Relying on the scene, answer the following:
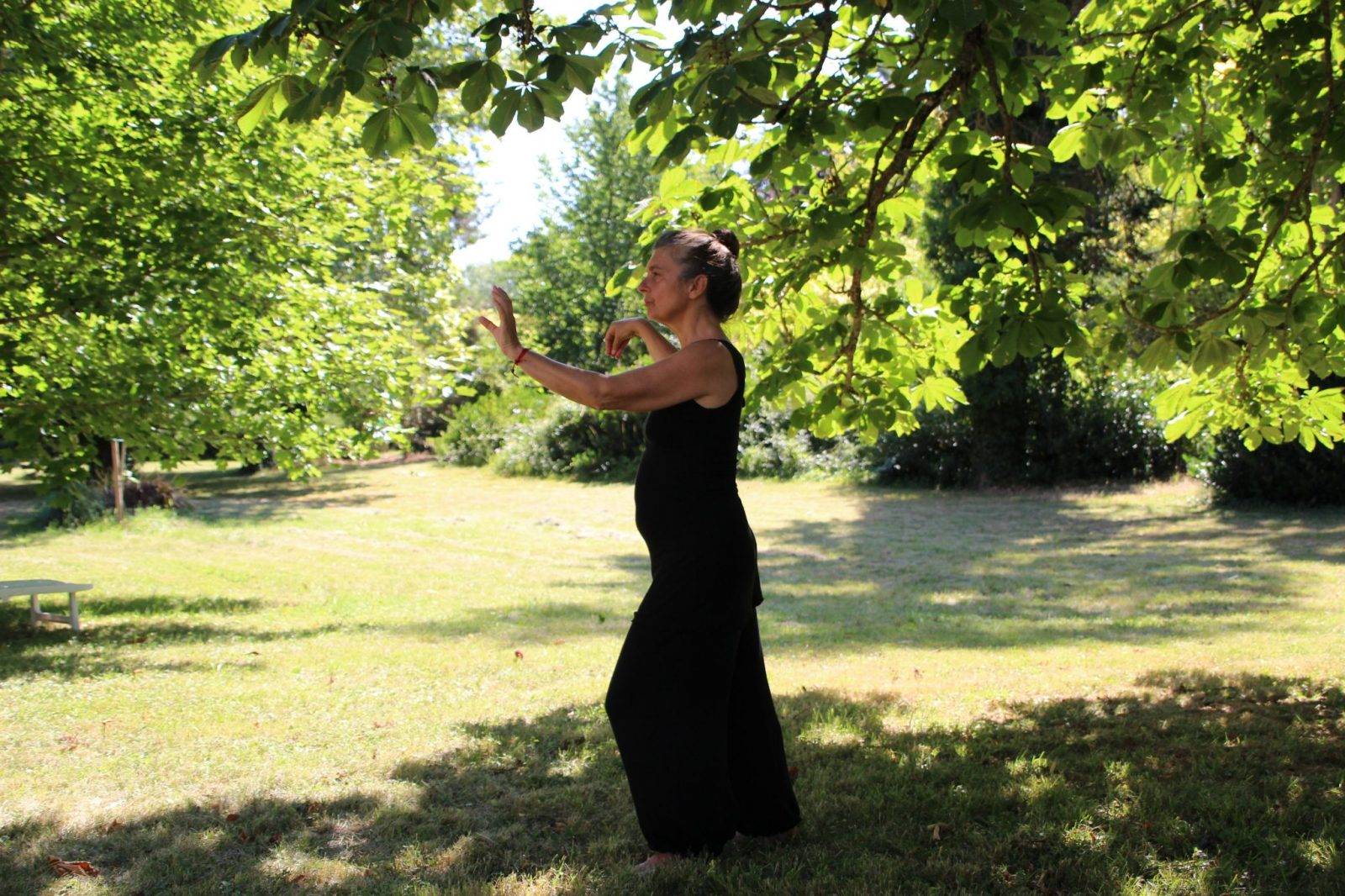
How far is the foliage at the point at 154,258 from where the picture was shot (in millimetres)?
8602

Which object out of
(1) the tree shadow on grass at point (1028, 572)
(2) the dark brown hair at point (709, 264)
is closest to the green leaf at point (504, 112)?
(2) the dark brown hair at point (709, 264)

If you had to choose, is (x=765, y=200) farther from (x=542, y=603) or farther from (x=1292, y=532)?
(x=1292, y=532)

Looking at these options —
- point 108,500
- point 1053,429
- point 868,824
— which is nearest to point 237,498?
point 108,500

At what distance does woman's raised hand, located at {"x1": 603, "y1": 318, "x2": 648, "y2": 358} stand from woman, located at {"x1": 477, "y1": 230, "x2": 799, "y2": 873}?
27 cm

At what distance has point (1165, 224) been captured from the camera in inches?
878

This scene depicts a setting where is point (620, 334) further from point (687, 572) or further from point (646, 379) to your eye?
point (687, 572)

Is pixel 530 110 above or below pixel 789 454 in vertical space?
above

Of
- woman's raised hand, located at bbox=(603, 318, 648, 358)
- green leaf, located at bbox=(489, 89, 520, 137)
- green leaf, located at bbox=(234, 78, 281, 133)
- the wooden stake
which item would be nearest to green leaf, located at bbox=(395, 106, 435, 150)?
green leaf, located at bbox=(489, 89, 520, 137)

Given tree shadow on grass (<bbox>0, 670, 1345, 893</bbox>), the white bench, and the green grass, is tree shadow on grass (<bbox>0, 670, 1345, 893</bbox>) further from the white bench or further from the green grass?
the white bench

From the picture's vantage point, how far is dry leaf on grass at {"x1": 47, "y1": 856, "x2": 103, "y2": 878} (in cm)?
410

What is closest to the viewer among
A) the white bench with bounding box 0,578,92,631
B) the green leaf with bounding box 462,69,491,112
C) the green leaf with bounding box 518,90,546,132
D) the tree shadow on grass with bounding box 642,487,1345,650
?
the green leaf with bounding box 462,69,491,112

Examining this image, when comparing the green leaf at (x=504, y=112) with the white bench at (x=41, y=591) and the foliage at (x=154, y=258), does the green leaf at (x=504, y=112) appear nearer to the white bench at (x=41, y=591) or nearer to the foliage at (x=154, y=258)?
the foliage at (x=154, y=258)

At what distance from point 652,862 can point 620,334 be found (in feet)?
6.07

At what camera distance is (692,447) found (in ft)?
12.6
